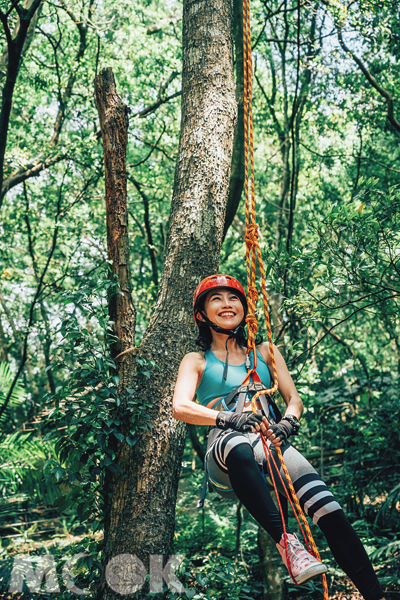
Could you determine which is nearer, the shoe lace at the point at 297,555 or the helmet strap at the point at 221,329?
the shoe lace at the point at 297,555

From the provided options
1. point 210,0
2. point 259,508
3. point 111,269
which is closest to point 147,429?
point 259,508

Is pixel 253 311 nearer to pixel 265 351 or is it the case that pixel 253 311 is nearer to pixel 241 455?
pixel 265 351

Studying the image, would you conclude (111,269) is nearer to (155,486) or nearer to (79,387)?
(79,387)

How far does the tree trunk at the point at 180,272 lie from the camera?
2619 mm

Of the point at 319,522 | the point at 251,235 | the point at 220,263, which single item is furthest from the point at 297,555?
the point at 220,263

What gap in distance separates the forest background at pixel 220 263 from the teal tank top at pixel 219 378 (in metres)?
0.44

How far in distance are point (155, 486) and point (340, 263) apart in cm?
200

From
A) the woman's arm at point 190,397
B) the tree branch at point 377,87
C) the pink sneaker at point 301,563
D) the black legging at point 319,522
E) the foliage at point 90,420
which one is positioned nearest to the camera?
the pink sneaker at point 301,563

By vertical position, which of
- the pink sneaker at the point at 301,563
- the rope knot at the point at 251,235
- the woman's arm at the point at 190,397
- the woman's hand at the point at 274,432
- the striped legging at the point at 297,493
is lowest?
the pink sneaker at the point at 301,563

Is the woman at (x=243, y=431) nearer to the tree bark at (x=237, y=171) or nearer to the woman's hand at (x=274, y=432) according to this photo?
the woman's hand at (x=274, y=432)

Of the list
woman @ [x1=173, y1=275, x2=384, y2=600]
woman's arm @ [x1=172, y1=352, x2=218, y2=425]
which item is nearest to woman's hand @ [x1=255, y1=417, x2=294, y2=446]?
woman @ [x1=173, y1=275, x2=384, y2=600]

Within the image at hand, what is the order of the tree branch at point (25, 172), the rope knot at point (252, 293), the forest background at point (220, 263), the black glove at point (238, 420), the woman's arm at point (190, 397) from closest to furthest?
the black glove at point (238, 420), the woman's arm at point (190, 397), the rope knot at point (252, 293), the forest background at point (220, 263), the tree branch at point (25, 172)

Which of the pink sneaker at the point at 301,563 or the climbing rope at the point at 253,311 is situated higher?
the climbing rope at the point at 253,311

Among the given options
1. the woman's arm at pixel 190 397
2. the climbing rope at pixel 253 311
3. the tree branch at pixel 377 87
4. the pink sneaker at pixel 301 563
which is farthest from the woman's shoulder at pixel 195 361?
the tree branch at pixel 377 87
